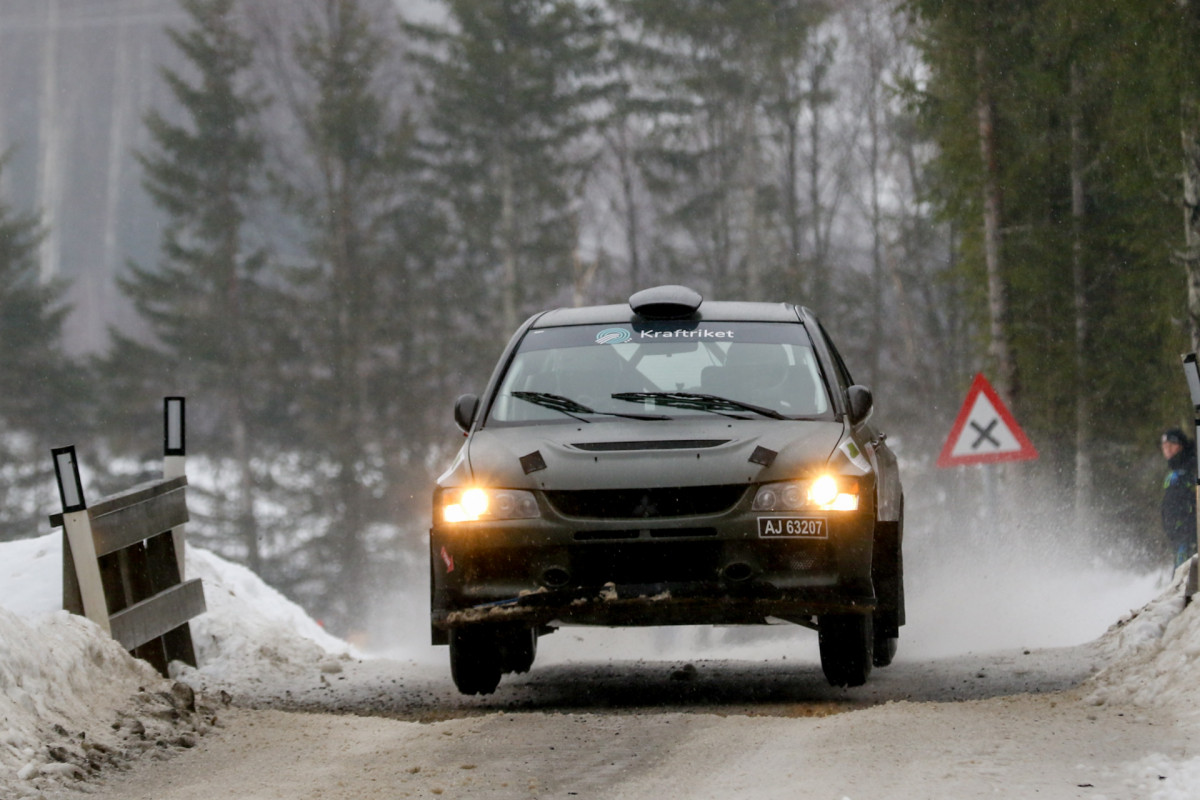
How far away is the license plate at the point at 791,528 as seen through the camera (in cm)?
709

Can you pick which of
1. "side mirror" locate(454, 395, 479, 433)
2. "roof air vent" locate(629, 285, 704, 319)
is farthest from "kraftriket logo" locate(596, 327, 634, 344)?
"side mirror" locate(454, 395, 479, 433)

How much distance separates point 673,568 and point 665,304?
1.82 m

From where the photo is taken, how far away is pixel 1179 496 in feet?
44.8

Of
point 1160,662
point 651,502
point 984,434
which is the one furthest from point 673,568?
point 984,434

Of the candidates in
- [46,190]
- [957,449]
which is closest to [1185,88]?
[957,449]

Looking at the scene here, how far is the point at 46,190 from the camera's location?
69312 millimetres

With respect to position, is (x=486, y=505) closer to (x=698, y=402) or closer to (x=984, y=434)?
(x=698, y=402)

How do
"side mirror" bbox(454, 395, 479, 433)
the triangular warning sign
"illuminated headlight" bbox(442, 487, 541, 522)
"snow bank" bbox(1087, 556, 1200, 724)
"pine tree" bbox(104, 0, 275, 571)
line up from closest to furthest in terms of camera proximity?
"snow bank" bbox(1087, 556, 1200, 724) < "illuminated headlight" bbox(442, 487, 541, 522) < "side mirror" bbox(454, 395, 479, 433) < the triangular warning sign < "pine tree" bbox(104, 0, 275, 571)

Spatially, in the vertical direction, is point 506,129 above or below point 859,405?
above

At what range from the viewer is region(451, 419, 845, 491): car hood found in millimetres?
7141

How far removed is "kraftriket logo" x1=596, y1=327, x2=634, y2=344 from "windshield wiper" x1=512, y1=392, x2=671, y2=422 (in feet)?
1.69

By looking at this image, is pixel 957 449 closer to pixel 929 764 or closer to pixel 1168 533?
pixel 1168 533

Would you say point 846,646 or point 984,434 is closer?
point 846,646

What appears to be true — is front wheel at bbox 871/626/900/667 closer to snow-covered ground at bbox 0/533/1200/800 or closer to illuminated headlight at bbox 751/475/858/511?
snow-covered ground at bbox 0/533/1200/800
